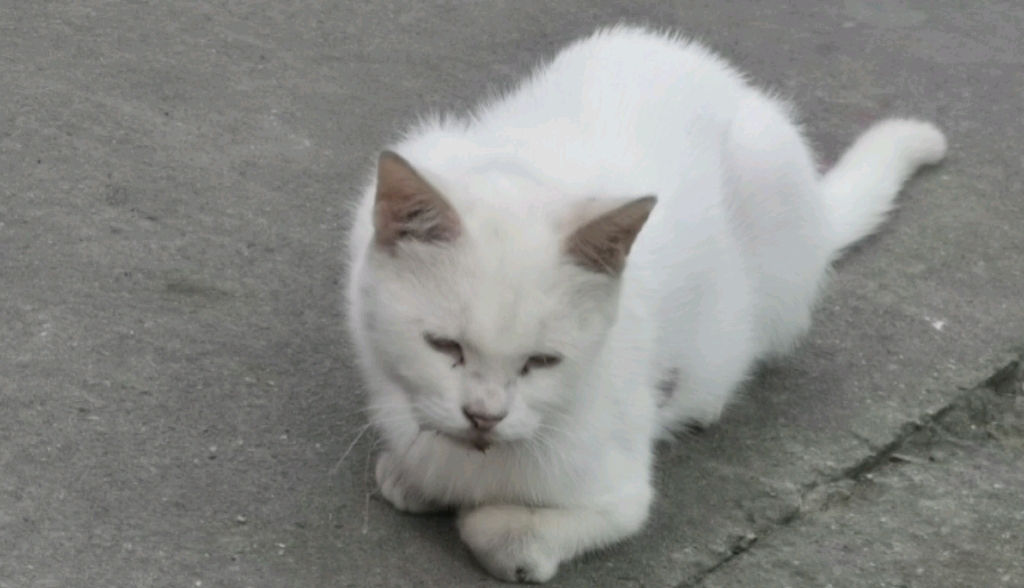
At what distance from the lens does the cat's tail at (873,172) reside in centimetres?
446

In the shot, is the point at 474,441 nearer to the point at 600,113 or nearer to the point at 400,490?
the point at 400,490

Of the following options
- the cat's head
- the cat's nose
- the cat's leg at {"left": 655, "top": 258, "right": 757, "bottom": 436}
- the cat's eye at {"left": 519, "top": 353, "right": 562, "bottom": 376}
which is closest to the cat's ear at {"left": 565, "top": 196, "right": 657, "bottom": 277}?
the cat's head

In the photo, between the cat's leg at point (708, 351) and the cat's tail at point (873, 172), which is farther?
the cat's tail at point (873, 172)

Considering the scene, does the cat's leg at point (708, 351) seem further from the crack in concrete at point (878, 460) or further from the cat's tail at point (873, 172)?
the cat's tail at point (873, 172)

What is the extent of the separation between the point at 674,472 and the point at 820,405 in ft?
1.76

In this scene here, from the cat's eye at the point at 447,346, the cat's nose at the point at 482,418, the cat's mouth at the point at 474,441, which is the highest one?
the cat's eye at the point at 447,346

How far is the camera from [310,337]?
3.68 meters

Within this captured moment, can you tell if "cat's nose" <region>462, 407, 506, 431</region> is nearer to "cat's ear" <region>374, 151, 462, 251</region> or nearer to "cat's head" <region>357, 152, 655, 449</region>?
"cat's head" <region>357, 152, 655, 449</region>

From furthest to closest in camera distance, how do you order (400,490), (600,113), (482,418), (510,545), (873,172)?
(873,172)
(600,113)
(400,490)
(510,545)
(482,418)

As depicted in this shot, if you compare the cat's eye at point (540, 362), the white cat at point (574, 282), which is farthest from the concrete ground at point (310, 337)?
the cat's eye at point (540, 362)

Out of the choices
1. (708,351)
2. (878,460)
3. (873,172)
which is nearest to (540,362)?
(708,351)

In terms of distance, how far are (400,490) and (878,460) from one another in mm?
1222

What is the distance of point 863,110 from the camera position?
5355mm

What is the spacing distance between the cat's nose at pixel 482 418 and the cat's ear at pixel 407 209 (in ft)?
1.06
